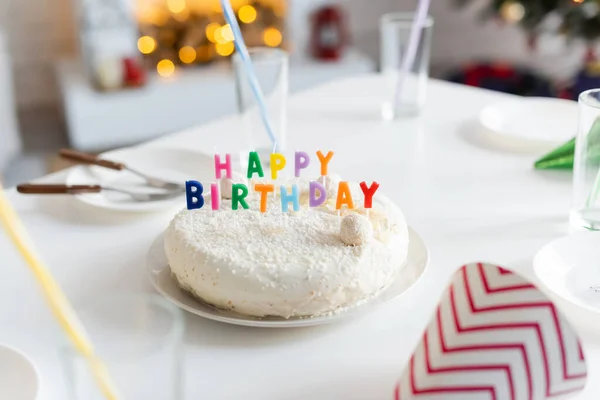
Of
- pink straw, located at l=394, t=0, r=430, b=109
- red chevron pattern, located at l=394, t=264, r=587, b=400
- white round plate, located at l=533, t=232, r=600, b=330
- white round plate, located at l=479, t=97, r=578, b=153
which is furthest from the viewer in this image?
pink straw, located at l=394, t=0, r=430, b=109

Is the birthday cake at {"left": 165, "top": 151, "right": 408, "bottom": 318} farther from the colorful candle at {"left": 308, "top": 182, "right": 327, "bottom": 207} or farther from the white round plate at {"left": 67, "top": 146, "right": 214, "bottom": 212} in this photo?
the white round plate at {"left": 67, "top": 146, "right": 214, "bottom": 212}

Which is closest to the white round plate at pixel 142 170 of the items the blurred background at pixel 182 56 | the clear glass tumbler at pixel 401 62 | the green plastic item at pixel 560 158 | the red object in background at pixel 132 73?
the clear glass tumbler at pixel 401 62

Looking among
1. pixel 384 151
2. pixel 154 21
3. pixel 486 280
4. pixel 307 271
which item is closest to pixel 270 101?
pixel 384 151

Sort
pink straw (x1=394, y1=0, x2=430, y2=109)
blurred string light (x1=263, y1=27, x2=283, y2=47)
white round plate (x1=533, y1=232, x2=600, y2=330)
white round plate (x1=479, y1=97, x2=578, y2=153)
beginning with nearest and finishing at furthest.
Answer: white round plate (x1=533, y1=232, x2=600, y2=330), white round plate (x1=479, y1=97, x2=578, y2=153), pink straw (x1=394, y1=0, x2=430, y2=109), blurred string light (x1=263, y1=27, x2=283, y2=47)

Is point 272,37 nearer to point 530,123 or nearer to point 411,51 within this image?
point 411,51

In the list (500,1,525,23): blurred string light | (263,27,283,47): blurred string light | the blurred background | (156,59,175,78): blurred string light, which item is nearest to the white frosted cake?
the blurred background

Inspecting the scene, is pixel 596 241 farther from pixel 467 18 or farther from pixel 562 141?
pixel 467 18

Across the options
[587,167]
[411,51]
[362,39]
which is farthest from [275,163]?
[362,39]
